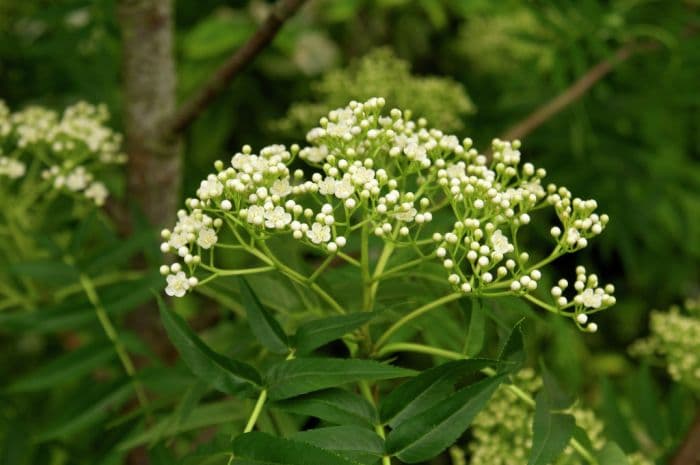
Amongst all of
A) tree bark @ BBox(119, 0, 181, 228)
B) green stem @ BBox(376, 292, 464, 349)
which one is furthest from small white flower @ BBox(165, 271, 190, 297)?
tree bark @ BBox(119, 0, 181, 228)

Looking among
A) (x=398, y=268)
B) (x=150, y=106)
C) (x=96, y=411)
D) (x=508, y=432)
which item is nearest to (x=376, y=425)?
(x=398, y=268)

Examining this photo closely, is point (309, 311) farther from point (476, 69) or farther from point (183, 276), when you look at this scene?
point (476, 69)

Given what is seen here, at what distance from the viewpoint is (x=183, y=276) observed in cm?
141

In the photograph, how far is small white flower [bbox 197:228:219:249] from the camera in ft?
4.64

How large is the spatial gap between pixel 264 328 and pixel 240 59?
88 centimetres

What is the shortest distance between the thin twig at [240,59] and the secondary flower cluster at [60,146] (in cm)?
24

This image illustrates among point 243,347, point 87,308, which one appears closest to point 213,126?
point 87,308

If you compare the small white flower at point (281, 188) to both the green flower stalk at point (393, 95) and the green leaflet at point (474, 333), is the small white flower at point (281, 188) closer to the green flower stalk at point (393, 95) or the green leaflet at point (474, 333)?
the green leaflet at point (474, 333)

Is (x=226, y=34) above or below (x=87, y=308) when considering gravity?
above

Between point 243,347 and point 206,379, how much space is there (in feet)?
0.91

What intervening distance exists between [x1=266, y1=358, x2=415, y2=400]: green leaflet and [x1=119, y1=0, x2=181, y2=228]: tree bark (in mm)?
1199

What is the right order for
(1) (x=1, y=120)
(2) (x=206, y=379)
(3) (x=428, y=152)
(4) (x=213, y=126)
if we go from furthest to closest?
(4) (x=213, y=126) → (1) (x=1, y=120) → (3) (x=428, y=152) → (2) (x=206, y=379)

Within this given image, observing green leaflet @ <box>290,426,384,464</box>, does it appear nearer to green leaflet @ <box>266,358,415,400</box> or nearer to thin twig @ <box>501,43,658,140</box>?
green leaflet @ <box>266,358,415,400</box>

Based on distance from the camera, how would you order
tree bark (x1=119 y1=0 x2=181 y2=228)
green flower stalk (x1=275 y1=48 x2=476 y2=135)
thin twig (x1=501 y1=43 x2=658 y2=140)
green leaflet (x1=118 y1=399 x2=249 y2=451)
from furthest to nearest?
green flower stalk (x1=275 y1=48 x2=476 y2=135)
thin twig (x1=501 y1=43 x2=658 y2=140)
tree bark (x1=119 y1=0 x2=181 y2=228)
green leaflet (x1=118 y1=399 x2=249 y2=451)
